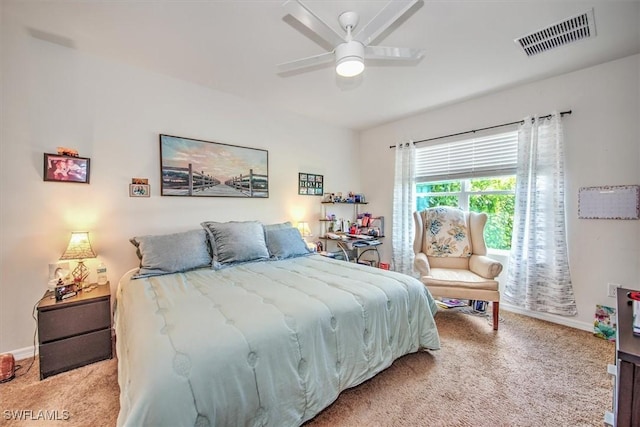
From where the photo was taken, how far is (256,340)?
1163 mm

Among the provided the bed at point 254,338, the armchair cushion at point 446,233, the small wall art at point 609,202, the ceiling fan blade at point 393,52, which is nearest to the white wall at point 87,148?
the bed at point 254,338

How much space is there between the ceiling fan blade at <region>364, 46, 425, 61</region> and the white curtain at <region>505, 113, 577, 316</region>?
74.3 inches

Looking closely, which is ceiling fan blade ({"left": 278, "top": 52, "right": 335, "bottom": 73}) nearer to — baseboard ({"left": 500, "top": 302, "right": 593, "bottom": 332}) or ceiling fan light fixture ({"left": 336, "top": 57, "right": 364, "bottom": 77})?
ceiling fan light fixture ({"left": 336, "top": 57, "right": 364, "bottom": 77})

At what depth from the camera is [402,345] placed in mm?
1831

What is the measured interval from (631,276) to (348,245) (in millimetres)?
2730

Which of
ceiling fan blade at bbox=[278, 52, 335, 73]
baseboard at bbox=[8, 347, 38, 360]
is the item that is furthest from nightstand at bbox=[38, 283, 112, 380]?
ceiling fan blade at bbox=[278, 52, 335, 73]

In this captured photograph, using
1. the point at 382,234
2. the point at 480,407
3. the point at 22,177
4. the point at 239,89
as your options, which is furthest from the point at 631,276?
the point at 22,177

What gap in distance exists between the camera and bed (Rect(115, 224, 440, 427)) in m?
0.97

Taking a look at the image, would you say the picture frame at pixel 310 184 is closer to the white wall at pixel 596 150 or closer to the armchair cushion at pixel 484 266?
the armchair cushion at pixel 484 266

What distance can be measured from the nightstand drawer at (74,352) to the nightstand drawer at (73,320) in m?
0.04

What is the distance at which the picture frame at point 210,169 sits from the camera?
2641 mm

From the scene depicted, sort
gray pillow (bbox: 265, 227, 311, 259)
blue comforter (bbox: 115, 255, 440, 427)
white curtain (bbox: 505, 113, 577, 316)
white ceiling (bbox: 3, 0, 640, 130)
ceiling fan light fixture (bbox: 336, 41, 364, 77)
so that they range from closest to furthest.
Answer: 1. blue comforter (bbox: 115, 255, 440, 427)
2. ceiling fan light fixture (bbox: 336, 41, 364, 77)
3. white ceiling (bbox: 3, 0, 640, 130)
4. white curtain (bbox: 505, 113, 577, 316)
5. gray pillow (bbox: 265, 227, 311, 259)

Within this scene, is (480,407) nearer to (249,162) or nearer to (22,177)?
(249,162)

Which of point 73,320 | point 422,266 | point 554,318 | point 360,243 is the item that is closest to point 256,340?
point 73,320
